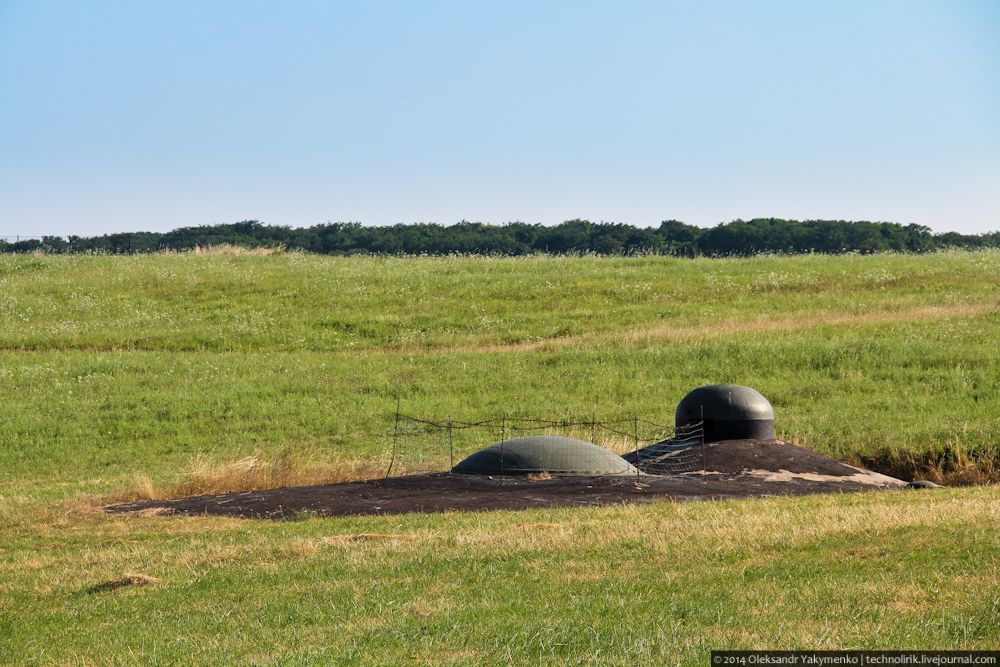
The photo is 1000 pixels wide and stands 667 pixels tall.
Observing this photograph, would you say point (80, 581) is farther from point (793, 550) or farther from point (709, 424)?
point (709, 424)

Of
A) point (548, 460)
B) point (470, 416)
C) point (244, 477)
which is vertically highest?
point (548, 460)

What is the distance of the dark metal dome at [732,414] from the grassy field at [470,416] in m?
2.62

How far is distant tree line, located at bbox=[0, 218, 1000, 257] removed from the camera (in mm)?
117250

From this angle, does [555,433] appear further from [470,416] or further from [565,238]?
[565,238]

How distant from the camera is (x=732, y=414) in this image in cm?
2544

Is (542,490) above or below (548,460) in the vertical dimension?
below

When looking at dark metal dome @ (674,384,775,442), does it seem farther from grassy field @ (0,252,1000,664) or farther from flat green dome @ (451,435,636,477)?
flat green dome @ (451,435,636,477)

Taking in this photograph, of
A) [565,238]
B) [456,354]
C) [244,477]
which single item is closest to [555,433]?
[244,477]

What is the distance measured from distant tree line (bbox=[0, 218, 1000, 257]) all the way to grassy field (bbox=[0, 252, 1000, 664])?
52024 millimetres

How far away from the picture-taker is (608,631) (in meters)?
9.13

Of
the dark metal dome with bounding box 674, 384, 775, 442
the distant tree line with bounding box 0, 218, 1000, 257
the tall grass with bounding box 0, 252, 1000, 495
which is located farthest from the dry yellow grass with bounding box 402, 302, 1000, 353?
the distant tree line with bounding box 0, 218, 1000, 257

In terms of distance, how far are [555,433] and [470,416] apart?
3.59 metres

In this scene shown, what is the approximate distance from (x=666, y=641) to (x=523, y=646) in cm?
111

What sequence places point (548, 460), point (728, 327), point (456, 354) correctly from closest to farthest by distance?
point (548, 460), point (456, 354), point (728, 327)
